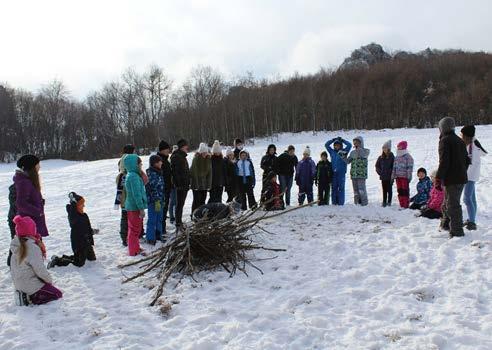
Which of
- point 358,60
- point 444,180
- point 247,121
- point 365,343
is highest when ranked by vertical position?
point 358,60

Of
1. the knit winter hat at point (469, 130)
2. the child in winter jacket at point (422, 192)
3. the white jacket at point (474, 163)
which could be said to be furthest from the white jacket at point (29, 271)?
the child in winter jacket at point (422, 192)

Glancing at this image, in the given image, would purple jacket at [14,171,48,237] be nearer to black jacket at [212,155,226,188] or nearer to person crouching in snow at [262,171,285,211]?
black jacket at [212,155,226,188]

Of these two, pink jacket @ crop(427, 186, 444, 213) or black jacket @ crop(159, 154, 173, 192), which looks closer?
black jacket @ crop(159, 154, 173, 192)

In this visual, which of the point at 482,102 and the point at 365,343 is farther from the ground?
the point at 482,102

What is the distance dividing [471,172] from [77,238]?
6.74 meters

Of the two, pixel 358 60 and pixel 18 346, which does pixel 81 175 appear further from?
Result: pixel 358 60

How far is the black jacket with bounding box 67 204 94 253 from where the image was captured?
6609mm

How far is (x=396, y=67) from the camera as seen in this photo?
194 ft

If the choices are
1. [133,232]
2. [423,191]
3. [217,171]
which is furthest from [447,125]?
[133,232]

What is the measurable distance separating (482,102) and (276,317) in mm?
51057

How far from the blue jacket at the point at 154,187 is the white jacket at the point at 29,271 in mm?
2480

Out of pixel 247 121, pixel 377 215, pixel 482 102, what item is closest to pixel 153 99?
pixel 247 121

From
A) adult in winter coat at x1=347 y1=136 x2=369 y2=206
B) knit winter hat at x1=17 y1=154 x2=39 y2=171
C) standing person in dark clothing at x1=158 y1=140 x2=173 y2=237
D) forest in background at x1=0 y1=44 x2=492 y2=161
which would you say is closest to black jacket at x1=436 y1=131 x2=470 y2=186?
adult in winter coat at x1=347 y1=136 x2=369 y2=206

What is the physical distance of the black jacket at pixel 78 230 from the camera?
6609mm
